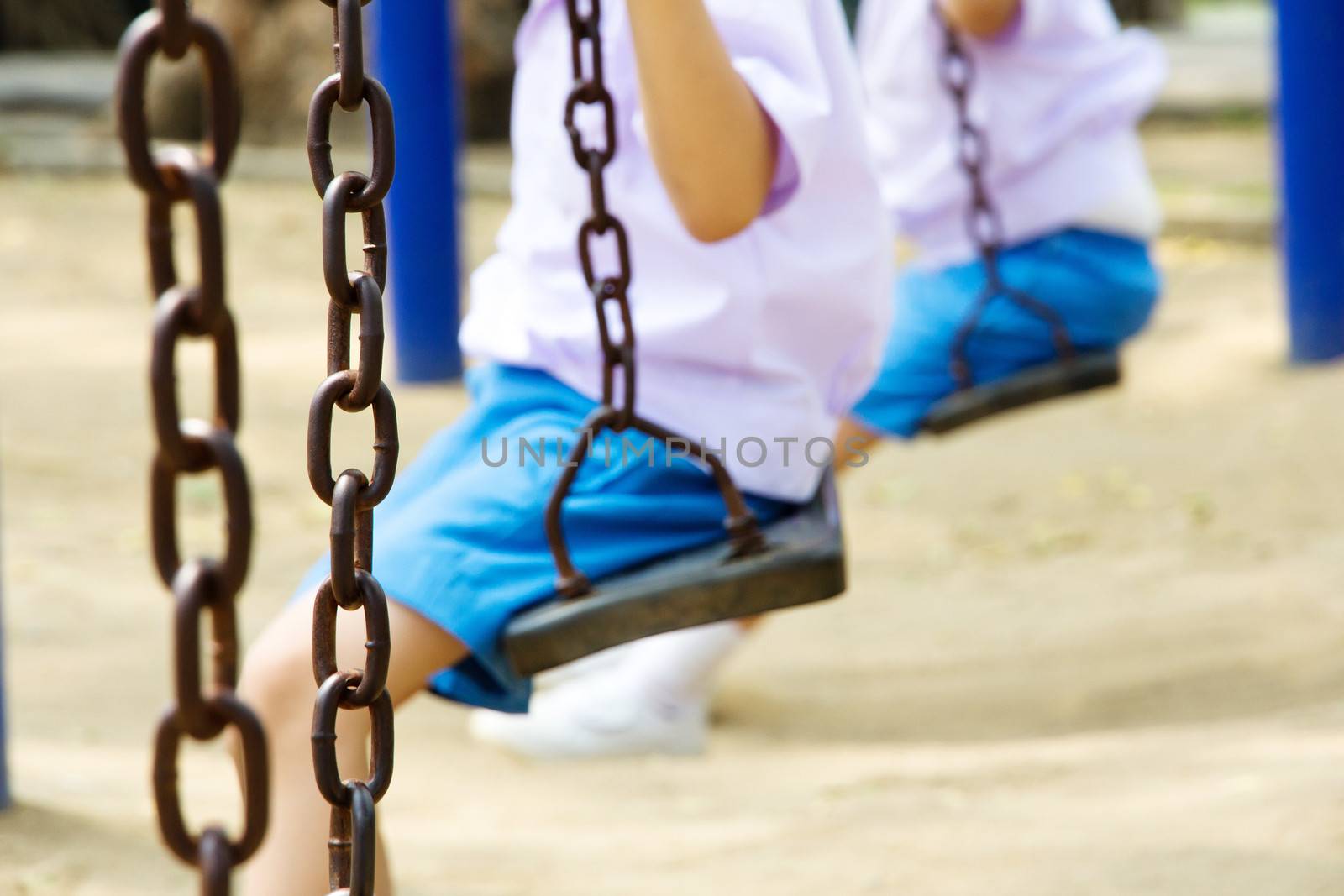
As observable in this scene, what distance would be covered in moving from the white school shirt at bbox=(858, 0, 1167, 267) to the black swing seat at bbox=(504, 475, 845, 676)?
3.49 ft

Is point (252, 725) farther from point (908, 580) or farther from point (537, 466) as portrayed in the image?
point (908, 580)

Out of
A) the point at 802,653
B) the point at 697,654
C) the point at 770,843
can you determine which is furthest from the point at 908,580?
the point at 770,843

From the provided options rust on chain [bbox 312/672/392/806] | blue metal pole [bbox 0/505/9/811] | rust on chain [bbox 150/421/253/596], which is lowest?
blue metal pole [bbox 0/505/9/811]

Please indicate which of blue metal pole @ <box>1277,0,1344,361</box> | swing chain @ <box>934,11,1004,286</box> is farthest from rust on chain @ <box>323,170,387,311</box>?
blue metal pole @ <box>1277,0,1344,361</box>

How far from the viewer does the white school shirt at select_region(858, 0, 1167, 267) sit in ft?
7.60

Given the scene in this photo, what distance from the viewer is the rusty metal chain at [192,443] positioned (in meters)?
0.58

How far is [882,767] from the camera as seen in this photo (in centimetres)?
216

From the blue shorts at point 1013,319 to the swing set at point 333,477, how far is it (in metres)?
0.93

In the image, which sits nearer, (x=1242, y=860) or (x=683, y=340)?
(x=683, y=340)

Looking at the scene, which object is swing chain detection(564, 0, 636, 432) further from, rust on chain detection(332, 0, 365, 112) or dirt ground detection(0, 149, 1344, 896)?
dirt ground detection(0, 149, 1344, 896)

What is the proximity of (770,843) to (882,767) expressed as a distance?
12.8 inches

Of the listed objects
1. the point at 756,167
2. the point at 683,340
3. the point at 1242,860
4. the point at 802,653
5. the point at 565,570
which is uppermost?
the point at 756,167

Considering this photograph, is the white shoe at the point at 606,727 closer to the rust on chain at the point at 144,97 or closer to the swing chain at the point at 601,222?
the swing chain at the point at 601,222

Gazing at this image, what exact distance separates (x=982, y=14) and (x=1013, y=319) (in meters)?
0.40
